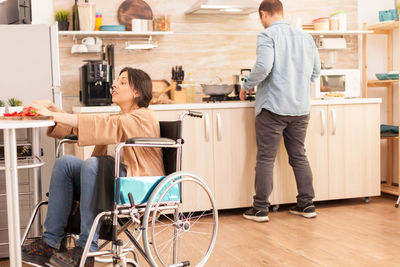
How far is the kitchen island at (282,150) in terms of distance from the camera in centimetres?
411

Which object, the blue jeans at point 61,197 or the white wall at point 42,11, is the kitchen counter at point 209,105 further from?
the blue jeans at point 61,197

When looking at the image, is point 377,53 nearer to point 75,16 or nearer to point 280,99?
point 280,99

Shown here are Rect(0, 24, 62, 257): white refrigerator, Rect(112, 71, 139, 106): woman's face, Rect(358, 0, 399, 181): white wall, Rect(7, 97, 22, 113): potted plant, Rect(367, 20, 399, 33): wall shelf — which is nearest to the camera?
Rect(112, 71, 139, 106): woman's face

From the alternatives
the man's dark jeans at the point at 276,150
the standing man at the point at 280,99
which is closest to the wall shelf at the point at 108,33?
the standing man at the point at 280,99

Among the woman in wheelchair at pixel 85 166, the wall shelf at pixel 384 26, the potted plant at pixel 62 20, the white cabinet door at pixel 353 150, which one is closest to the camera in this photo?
the woman in wheelchair at pixel 85 166

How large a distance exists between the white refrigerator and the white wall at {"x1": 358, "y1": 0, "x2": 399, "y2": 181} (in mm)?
2974

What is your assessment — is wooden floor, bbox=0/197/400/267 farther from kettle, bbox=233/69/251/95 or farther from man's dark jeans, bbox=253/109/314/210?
kettle, bbox=233/69/251/95

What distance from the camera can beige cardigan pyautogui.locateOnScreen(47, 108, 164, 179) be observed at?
→ 2.42 metres

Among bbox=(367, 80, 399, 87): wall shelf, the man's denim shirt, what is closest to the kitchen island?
the man's denim shirt

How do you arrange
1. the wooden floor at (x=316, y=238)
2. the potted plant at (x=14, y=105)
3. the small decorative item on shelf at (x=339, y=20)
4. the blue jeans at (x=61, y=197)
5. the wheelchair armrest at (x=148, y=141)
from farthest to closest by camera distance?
the small decorative item on shelf at (x=339, y=20)
the wooden floor at (x=316, y=238)
the potted plant at (x=14, y=105)
the blue jeans at (x=61, y=197)
the wheelchair armrest at (x=148, y=141)

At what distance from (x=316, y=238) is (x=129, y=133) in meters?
1.54

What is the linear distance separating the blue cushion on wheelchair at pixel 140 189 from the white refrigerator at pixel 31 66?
1.03m

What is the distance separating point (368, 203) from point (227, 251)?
1.82 metres

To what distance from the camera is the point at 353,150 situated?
448cm
